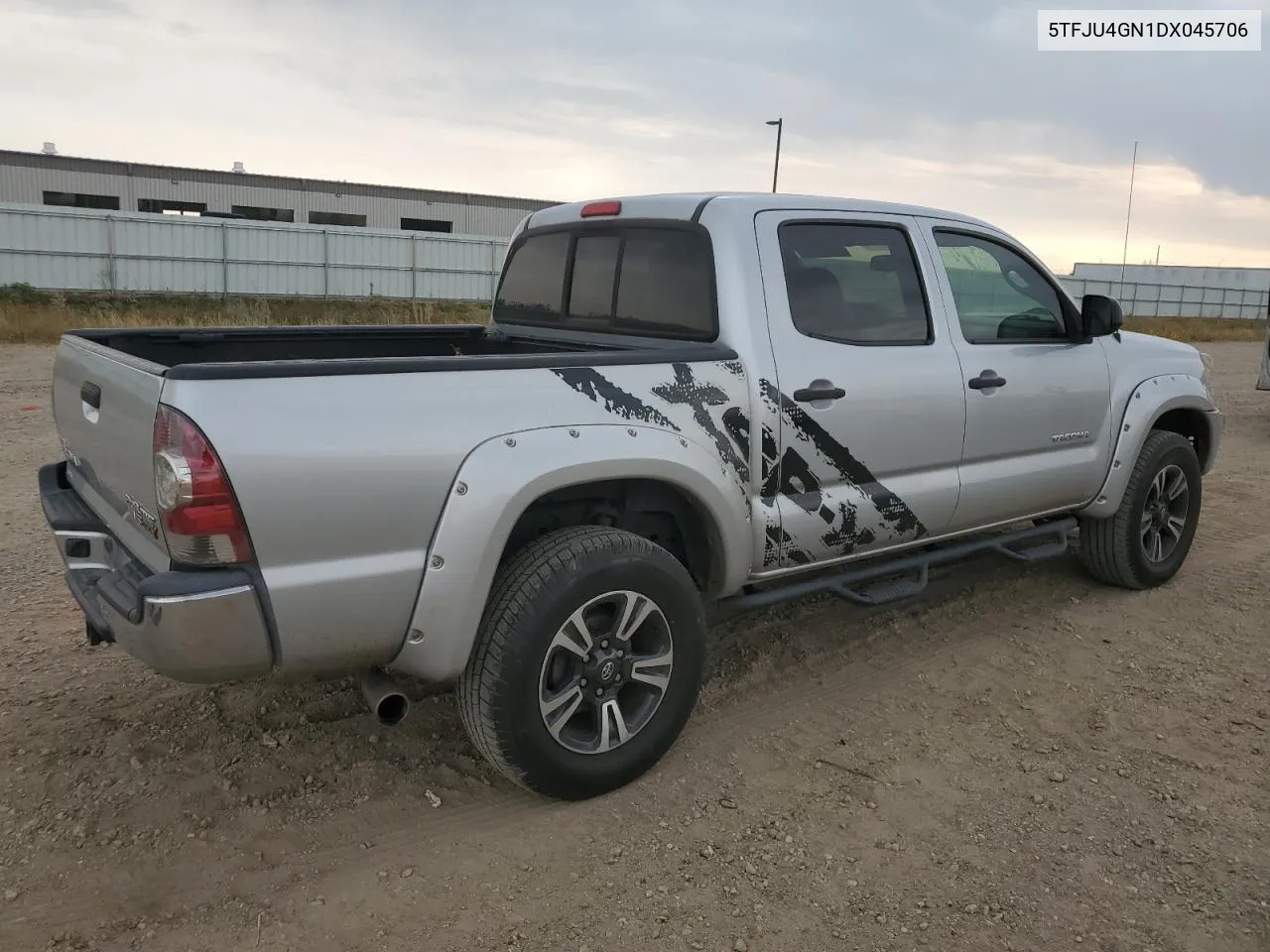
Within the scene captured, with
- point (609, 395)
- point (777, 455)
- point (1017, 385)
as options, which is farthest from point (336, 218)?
point (609, 395)

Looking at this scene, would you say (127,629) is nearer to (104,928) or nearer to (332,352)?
(104,928)

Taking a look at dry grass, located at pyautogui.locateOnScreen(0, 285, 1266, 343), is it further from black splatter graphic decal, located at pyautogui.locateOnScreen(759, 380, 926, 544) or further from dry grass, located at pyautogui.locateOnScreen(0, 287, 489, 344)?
black splatter graphic decal, located at pyautogui.locateOnScreen(759, 380, 926, 544)

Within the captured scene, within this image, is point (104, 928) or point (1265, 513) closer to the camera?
point (104, 928)

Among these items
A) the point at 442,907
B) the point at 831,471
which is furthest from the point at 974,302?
the point at 442,907

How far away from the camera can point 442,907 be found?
2.66 metres

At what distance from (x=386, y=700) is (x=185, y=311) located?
20939 millimetres

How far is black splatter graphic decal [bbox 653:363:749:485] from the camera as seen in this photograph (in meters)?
3.17

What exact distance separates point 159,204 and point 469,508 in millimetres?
42582

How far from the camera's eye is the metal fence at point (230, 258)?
2230 centimetres

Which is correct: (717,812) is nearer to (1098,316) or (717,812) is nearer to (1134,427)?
(1098,316)

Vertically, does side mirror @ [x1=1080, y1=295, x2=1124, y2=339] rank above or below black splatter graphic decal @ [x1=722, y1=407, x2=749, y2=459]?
above

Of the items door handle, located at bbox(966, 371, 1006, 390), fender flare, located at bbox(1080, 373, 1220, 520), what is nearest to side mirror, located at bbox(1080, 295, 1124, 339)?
fender flare, located at bbox(1080, 373, 1220, 520)

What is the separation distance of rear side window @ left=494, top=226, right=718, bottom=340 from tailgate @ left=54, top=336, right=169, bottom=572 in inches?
69.7

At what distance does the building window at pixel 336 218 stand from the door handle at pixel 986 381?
40435 millimetres
